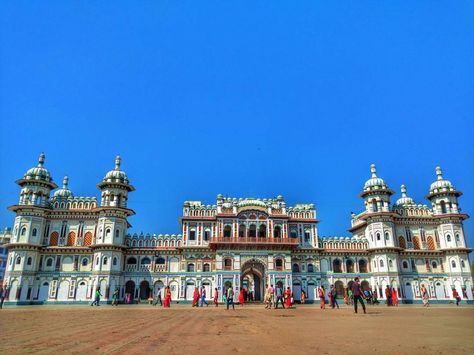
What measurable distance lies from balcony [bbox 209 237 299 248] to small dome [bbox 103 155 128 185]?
1325 centimetres

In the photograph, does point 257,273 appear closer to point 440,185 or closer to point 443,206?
point 443,206

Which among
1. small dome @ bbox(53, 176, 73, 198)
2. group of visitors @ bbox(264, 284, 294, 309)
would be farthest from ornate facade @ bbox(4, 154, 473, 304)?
group of visitors @ bbox(264, 284, 294, 309)

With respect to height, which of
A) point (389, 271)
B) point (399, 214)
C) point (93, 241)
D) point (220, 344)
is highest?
point (399, 214)

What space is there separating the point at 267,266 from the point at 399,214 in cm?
1834

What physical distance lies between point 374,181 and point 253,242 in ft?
59.4

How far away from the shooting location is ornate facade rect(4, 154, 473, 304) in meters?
39.4

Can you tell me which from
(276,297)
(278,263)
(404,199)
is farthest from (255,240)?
(404,199)

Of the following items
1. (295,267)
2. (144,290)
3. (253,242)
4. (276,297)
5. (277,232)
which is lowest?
(276,297)

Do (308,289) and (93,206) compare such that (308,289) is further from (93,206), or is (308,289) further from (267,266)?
(93,206)

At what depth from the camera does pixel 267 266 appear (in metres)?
40.8

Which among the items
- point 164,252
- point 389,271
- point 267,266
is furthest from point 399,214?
point 164,252

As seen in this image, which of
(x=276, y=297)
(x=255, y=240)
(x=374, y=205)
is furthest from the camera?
(x=374, y=205)

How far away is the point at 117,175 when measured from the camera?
42.4m

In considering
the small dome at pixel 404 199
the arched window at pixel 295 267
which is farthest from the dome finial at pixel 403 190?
the arched window at pixel 295 267
